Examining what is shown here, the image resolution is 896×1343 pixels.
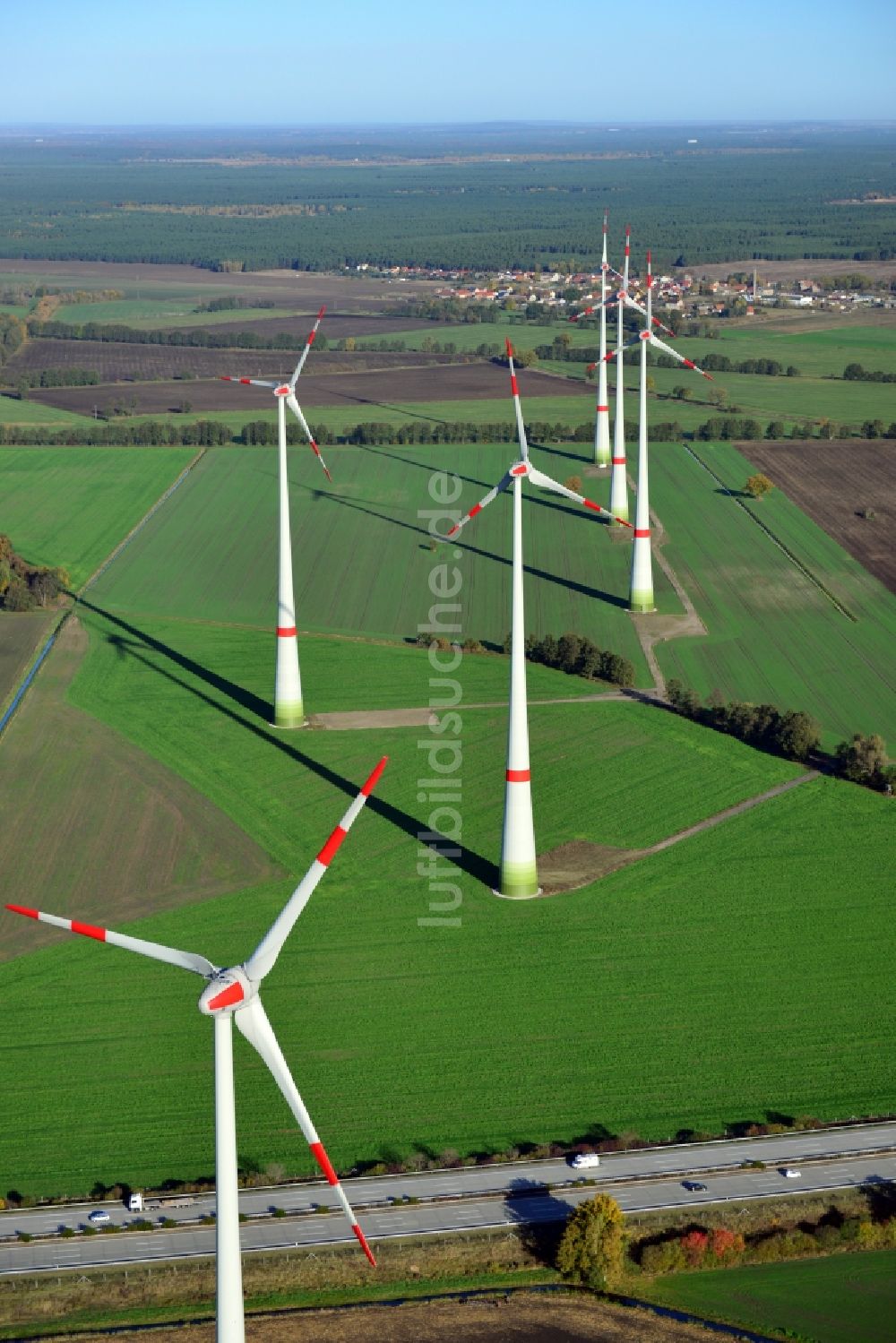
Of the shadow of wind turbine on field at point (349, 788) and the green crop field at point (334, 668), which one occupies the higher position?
the green crop field at point (334, 668)

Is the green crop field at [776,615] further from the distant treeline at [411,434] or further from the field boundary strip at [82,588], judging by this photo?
the field boundary strip at [82,588]

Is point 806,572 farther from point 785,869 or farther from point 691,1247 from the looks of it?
point 691,1247

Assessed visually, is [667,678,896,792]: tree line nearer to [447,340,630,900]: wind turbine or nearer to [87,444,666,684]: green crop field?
[87,444,666,684]: green crop field

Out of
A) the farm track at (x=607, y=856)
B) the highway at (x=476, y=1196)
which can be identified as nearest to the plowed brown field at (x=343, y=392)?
the farm track at (x=607, y=856)

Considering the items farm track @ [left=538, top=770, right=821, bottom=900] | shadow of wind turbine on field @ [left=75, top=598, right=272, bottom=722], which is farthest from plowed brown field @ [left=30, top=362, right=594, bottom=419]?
farm track @ [left=538, top=770, right=821, bottom=900]

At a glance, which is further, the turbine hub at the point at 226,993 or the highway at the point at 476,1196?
the highway at the point at 476,1196
